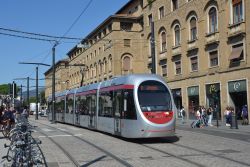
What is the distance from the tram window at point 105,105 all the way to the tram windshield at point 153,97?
3.16 meters

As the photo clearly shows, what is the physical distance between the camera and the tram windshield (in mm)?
18375

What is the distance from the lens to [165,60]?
4891 centimetres

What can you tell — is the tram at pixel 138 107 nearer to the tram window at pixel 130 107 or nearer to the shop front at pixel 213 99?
the tram window at pixel 130 107

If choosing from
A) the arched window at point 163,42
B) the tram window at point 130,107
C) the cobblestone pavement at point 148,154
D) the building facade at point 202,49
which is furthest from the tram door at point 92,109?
the arched window at point 163,42

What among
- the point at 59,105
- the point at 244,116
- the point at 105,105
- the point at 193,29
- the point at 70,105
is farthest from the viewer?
the point at 193,29

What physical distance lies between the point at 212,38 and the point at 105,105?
62.5 feet

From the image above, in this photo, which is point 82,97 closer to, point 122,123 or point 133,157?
point 122,123

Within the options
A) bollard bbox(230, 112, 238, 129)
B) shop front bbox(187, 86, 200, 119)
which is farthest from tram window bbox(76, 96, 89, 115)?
shop front bbox(187, 86, 200, 119)

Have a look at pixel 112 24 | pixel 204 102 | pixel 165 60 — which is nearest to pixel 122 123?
pixel 204 102

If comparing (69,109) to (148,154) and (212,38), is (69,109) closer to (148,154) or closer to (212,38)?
(212,38)

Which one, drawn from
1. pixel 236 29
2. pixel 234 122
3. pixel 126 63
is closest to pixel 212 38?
pixel 236 29

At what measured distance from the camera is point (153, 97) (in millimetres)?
18656

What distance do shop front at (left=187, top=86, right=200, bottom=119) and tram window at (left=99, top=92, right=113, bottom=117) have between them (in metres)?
19.9

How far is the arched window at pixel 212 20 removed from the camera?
39003 mm
